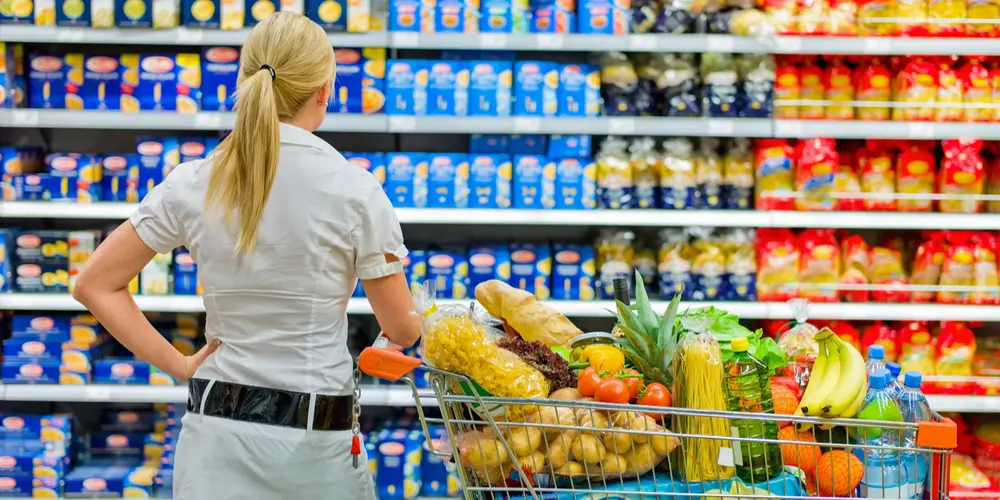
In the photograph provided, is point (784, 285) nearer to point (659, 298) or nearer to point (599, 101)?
point (659, 298)

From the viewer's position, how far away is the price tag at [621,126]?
3326 millimetres

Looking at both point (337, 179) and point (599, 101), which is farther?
point (599, 101)

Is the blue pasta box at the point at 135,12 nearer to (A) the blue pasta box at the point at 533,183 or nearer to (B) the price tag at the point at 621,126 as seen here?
(A) the blue pasta box at the point at 533,183

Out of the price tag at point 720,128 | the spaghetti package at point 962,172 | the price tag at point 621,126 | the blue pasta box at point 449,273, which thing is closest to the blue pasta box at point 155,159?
the blue pasta box at point 449,273

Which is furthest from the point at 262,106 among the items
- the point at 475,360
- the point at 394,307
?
the point at 475,360

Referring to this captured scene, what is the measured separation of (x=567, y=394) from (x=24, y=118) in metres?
2.60

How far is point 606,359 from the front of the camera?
5.47ft

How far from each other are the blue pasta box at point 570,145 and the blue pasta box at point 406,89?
1.54 feet

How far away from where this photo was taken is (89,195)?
3428 mm

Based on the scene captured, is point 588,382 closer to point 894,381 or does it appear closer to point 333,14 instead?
point 894,381

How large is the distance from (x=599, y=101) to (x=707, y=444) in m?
2.11

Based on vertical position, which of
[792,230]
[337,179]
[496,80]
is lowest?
[792,230]

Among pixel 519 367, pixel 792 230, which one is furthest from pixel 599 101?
pixel 519 367

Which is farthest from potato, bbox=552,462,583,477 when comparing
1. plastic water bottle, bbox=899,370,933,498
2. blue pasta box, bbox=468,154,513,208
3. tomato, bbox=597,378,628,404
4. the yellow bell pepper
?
blue pasta box, bbox=468,154,513,208
